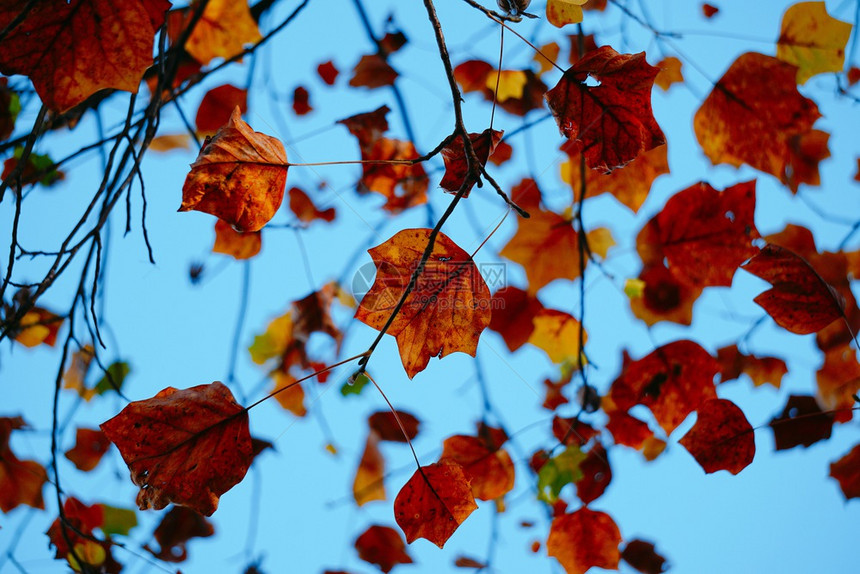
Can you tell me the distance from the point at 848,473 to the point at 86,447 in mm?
1852

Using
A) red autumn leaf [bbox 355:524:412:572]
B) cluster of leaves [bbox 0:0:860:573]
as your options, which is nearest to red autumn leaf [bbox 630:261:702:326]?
cluster of leaves [bbox 0:0:860:573]

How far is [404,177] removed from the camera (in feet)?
5.00

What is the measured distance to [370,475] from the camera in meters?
1.58

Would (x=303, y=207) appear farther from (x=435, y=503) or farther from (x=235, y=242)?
(x=435, y=503)

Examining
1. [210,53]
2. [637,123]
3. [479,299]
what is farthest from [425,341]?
[210,53]

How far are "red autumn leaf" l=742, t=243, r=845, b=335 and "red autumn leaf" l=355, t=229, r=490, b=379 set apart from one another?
492 mm

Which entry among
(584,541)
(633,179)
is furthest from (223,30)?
(584,541)

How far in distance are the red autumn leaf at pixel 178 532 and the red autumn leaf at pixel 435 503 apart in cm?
91

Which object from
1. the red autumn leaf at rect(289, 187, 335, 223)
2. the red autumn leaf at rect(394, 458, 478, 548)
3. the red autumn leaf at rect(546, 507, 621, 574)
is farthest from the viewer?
the red autumn leaf at rect(289, 187, 335, 223)

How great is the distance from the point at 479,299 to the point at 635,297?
807 millimetres

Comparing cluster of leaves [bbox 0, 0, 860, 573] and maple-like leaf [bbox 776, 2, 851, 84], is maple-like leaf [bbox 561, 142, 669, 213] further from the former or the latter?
maple-like leaf [bbox 776, 2, 851, 84]

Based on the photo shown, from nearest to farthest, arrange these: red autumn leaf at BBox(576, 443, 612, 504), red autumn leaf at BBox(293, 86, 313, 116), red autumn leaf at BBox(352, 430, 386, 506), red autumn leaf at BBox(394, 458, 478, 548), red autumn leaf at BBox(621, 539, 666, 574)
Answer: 1. red autumn leaf at BBox(394, 458, 478, 548)
2. red autumn leaf at BBox(576, 443, 612, 504)
3. red autumn leaf at BBox(621, 539, 666, 574)
4. red autumn leaf at BBox(352, 430, 386, 506)
5. red autumn leaf at BBox(293, 86, 313, 116)

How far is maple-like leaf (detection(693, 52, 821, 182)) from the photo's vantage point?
3.55 feet

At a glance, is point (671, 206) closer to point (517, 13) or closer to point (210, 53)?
point (517, 13)
